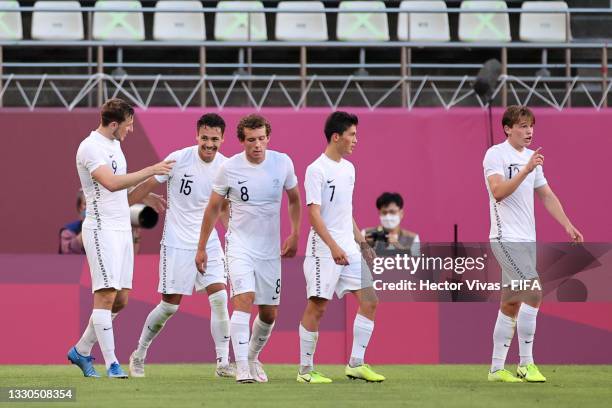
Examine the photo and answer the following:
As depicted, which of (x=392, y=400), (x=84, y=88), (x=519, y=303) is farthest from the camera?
(x=84, y=88)

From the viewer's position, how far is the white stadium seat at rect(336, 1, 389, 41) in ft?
58.9

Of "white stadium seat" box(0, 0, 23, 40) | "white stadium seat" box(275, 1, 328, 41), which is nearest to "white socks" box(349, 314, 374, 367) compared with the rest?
"white stadium seat" box(275, 1, 328, 41)

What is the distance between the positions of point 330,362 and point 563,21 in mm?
6853

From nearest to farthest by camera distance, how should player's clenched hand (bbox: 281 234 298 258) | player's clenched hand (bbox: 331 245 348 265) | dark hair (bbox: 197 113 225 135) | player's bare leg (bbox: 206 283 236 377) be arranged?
player's clenched hand (bbox: 331 245 348 265) < player's clenched hand (bbox: 281 234 298 258) < dark hair (bbox: 197 113 225 135) < player's bare leg (bbox: 206 283 236 377)

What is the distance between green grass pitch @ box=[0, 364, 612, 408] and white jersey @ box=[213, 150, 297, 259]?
3.35ft

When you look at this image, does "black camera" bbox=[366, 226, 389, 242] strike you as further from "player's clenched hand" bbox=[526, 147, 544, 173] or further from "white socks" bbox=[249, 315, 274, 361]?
"player's clenched hand" bbox=[526, 147, 544, 173]

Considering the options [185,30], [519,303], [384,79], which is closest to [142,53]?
[185,30]

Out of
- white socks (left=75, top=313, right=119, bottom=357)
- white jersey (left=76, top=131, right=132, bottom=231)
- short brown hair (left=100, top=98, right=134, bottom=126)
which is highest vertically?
short brown hair (left=100, top=98, right=134, bottom=126)

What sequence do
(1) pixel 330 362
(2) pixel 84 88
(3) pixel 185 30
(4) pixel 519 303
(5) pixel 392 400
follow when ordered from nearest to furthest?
(5) pixel 392 400 < (4) pixel 519 303 < (1) pixel 330 362 < (2) pixel 84 88 < (3) pixel 185 30

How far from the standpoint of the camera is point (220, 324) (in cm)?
1135

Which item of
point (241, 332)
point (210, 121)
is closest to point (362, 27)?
point (210, 121)

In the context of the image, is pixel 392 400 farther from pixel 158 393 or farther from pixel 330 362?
pixel 330 362

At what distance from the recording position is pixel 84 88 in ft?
53.9

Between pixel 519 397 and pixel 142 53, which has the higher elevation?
pixel 142 53
